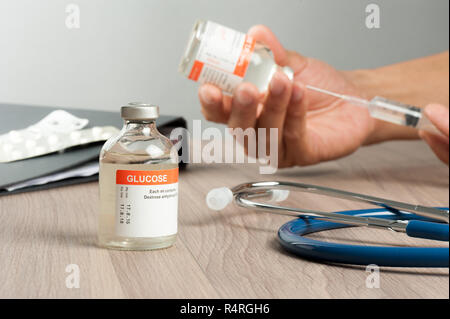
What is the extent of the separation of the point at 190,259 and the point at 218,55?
348 mm

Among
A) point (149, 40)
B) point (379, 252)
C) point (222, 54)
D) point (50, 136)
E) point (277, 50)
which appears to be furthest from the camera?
point (149, 40)

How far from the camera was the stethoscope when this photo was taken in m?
0.42

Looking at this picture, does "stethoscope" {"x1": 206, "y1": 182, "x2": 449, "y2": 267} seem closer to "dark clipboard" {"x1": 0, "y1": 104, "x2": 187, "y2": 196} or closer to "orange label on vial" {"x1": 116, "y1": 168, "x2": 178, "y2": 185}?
"orange label on vial" {"x1": 116, "y1": 168, "x2": 178, "y2": 185}

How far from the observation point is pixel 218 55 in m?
0.76

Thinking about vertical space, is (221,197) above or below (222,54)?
below

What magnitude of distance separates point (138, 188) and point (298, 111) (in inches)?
18.5

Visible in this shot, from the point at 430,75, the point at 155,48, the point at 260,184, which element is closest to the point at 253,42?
the point at 260,184

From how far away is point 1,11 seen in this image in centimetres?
76

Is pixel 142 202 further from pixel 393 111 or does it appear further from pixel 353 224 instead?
pixel 393 111

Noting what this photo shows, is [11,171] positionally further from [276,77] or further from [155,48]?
[155,48]

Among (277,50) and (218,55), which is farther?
(277,50)

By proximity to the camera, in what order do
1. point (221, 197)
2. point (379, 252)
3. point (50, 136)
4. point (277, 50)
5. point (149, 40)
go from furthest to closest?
point (149, 40), point (277, 50), point (50, 136), point (221, 197), point (379, 252)

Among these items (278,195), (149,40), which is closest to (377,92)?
(149,40)

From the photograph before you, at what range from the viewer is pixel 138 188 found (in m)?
0.49
